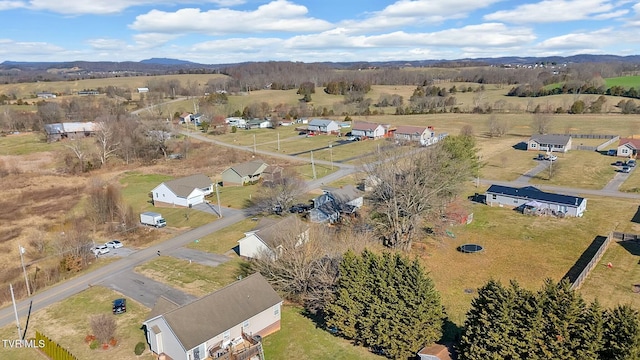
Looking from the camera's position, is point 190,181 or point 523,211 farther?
point 190,181

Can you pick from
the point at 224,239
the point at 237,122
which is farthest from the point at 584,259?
the point at 237,122

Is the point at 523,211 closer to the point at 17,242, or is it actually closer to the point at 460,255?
the point at 460,255

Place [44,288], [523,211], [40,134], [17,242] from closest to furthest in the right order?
[44,288] < [17,242] < [523,211] < [40,134]

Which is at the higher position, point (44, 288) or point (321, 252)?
point (321, 252)

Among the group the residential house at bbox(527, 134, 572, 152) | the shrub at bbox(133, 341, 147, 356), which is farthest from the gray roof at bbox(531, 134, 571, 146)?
the shrub at bbox(133, 341, 147, 356)

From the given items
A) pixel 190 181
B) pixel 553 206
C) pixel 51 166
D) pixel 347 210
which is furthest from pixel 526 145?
pixel 51 166

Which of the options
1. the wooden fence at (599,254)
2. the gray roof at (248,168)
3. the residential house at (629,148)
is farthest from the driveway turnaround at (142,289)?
the residential house at (629,148)

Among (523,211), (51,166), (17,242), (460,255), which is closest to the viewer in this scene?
(460,255)
